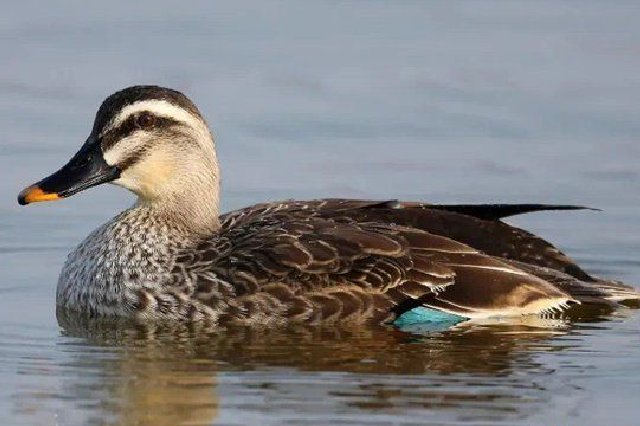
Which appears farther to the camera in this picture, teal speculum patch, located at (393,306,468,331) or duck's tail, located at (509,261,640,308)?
duck's tail, located at (509,261,640,308)

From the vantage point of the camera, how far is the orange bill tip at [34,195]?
663 inches

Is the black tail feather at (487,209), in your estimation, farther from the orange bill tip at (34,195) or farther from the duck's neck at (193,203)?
the orange bill tip at (34,195)

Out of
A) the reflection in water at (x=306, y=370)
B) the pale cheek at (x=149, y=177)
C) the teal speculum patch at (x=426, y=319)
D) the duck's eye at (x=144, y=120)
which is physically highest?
the duck's eye at (x=144, y=120)

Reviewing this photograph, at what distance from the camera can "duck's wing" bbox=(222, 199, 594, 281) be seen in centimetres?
1717

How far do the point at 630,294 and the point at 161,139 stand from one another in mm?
3885

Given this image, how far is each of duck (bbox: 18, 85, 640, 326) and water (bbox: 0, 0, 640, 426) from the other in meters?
0.21

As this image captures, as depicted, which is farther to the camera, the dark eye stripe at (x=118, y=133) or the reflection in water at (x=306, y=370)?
the dark eye stripe at (x=118, y=133)

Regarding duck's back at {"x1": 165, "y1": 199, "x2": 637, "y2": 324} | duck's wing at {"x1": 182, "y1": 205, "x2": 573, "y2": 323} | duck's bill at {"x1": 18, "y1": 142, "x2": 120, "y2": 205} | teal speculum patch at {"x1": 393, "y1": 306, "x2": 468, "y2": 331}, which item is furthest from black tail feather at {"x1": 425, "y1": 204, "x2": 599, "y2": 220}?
duck's bill at {"x1": 18, "y1": 142, "x2": 120, "y2": 205}

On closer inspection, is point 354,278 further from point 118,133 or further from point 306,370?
point 118,133

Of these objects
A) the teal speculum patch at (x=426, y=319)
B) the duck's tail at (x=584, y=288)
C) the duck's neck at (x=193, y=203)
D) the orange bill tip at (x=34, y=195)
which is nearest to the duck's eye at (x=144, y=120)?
the duck's neck at (x=193, y=203)

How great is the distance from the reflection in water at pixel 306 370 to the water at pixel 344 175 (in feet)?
0.08

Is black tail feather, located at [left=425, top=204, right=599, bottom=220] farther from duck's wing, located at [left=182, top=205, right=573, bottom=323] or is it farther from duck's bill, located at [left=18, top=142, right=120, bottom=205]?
duck's bill, located at [left=18, top=142, right=120, bottom=205]

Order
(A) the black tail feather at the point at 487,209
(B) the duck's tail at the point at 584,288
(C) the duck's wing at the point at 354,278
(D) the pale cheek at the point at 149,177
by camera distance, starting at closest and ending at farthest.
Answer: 1. (C) the duck's wing at the point at 354,278
2. (B) the duck's tail at the point at 584,288
3. (D) the pale cheek at the point at 149,177
4. (A) the black tail feather at the point at 487,209

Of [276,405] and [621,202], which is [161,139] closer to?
[276,405]
